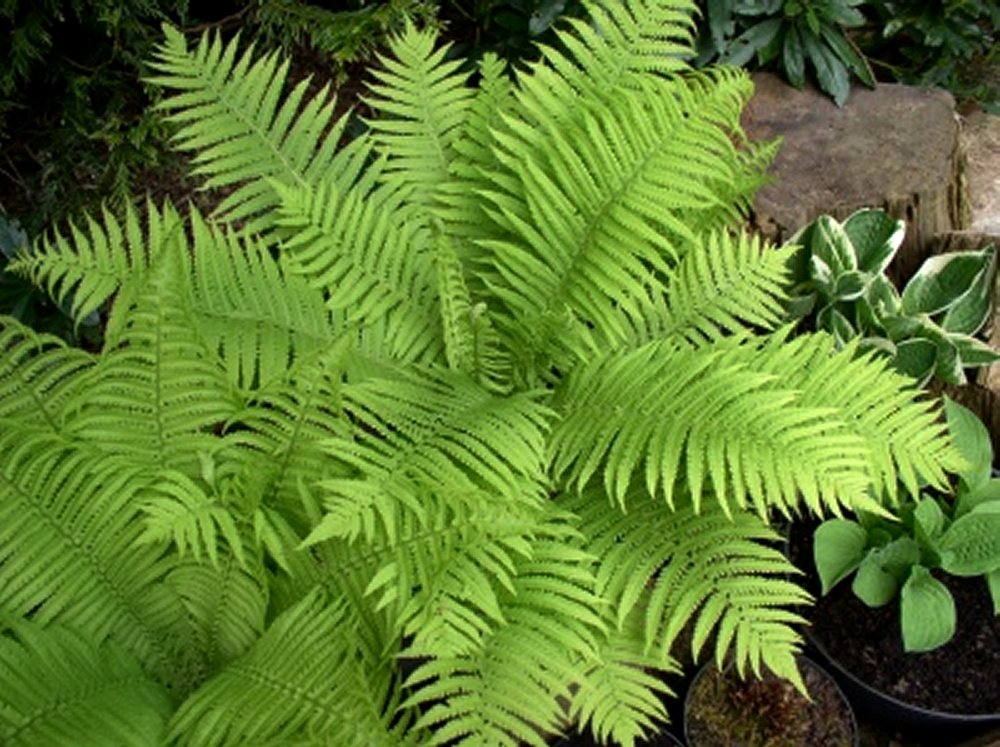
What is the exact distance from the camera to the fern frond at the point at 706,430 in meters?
1.84

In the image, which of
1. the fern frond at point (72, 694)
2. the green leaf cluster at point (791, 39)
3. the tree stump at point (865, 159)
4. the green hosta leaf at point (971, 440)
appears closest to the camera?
the fern frond at point (72, 694)

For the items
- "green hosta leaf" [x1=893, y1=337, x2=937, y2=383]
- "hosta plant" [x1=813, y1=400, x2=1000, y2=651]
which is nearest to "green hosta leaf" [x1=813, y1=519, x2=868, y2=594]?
"hosta plant" [x1=813, y1=400, x2=1000, y2=651]

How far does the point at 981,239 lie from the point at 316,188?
1742mm

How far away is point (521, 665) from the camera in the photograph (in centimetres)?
185

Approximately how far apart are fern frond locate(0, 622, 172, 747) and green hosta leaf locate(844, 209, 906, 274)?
6.41 feet

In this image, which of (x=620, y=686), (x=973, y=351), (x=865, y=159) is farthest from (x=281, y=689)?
(x=865, y=159)

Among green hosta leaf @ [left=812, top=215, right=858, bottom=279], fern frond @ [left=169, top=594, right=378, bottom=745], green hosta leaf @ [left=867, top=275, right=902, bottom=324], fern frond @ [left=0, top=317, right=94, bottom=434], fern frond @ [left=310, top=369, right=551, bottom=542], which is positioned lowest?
green hosta leaf @ [left=867, top=275, right=902, bottom=324]

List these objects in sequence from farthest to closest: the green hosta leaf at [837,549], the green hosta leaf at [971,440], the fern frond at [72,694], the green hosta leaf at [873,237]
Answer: the green hosta leaf at [873,237]
the green hosta leaf at [971,440]
the green hosta leaf at [837,549]
the fern frond at [72,694]

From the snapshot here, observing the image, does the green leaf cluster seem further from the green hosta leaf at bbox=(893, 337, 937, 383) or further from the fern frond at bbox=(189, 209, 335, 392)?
the fern frond at bbox=(189, 209, 335, 392)

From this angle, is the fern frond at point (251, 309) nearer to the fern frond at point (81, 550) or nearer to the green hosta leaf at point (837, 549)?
the fern frond at point (81, 550)

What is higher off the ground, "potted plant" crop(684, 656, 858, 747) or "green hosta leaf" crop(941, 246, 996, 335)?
"green hosta leaf" crop(941, 246, 996, 335)

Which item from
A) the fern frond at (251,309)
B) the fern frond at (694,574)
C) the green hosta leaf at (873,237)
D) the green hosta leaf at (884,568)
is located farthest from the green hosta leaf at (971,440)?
the fern frond at (251,309)

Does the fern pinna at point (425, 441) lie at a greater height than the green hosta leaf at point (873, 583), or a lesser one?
greater

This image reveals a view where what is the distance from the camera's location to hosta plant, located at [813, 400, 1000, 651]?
2.28 meters
